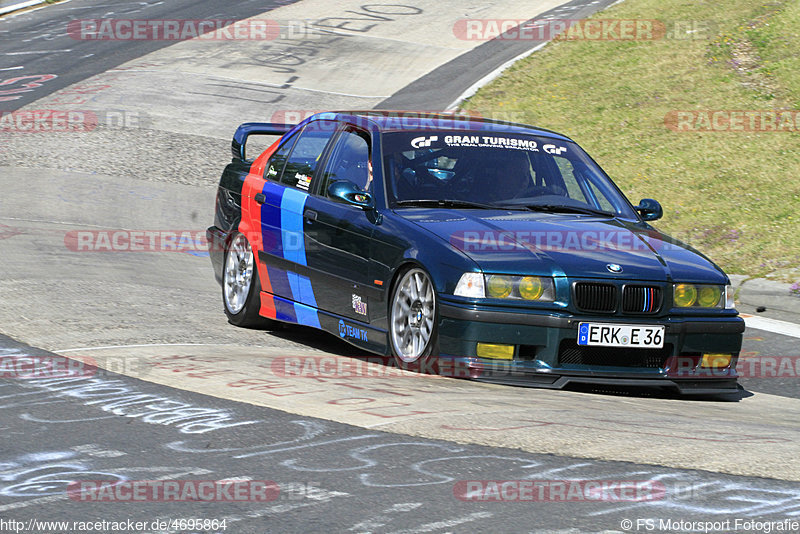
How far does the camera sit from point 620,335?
652 cm

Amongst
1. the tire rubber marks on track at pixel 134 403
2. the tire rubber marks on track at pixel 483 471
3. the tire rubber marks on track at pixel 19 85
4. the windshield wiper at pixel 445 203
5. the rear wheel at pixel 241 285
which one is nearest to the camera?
the tire rubber marks on track at pixel 483 471

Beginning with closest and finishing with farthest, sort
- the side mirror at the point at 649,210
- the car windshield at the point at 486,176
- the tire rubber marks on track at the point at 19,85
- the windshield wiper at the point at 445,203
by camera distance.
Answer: the windshield wiper at the point at 445,203 → the car windshield at the point at 486,176 → the side mirror at the point at 649,210 → the tire rubber marks on track at the point at 19,85

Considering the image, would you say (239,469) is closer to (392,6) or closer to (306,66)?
(306,66)

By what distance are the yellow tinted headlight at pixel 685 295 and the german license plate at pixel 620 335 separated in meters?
0.21

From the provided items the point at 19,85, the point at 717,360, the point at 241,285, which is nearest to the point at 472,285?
the point at 717,360

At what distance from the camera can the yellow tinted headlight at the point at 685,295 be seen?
21.9ft

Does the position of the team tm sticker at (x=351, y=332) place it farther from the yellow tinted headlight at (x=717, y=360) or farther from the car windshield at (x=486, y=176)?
the yellow tinted headlight at (x=717, y=360)

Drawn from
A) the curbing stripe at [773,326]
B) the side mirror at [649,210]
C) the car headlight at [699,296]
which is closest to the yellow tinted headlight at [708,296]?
the car headlight at [699,296]

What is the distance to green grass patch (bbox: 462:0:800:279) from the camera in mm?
12828

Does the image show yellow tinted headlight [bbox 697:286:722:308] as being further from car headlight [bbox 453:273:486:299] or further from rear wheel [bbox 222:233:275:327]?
rear wheel [bbox 222:233:275:327]

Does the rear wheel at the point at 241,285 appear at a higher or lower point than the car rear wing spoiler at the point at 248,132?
lower

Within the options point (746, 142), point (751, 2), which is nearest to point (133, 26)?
point (751, 2)

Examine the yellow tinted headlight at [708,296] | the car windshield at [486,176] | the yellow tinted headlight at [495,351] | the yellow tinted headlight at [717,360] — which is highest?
the car windshield at [486,176]

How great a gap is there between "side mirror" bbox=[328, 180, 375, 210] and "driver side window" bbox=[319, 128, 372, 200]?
8.6 inches
